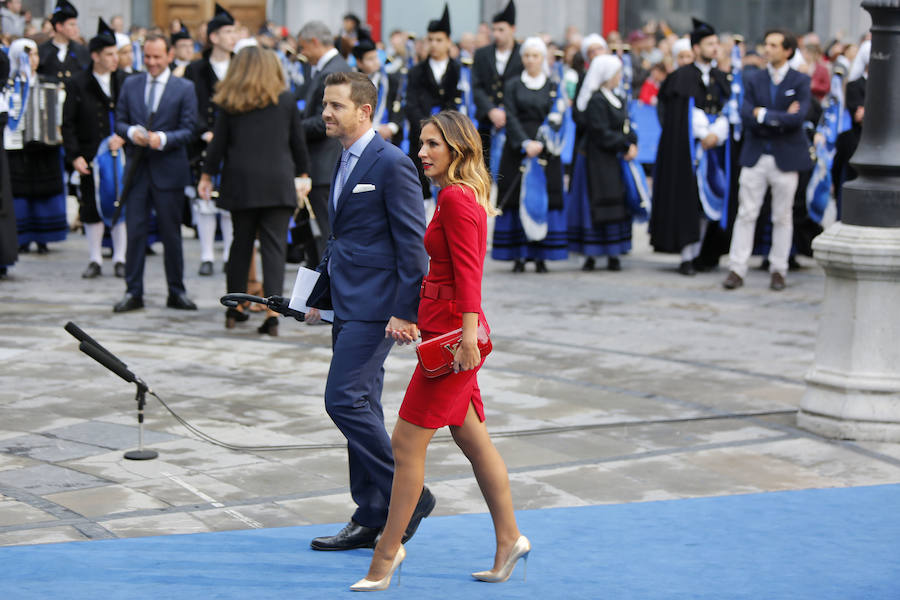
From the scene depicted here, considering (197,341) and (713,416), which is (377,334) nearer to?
(713,416)

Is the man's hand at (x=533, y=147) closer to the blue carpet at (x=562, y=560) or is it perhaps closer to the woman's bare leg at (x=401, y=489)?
the blue carpet at (x=562, y=560)

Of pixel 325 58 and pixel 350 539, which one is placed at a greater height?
pixel 325 58

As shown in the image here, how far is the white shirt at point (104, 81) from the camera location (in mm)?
11269

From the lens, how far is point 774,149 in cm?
1123

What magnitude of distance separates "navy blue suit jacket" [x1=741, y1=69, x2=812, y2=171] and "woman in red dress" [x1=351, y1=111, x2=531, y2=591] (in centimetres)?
708

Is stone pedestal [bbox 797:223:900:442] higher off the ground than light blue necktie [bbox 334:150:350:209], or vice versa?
light blue necktie [bbox 334:150:350:209]

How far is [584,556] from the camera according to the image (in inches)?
192

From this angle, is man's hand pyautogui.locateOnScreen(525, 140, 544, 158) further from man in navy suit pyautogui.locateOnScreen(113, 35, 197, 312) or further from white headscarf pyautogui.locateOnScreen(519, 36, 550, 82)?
man in navy suit pyautogui.locateOnScreen(113, 35, 197, 312)

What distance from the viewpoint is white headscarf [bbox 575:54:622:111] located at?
12.2 metres

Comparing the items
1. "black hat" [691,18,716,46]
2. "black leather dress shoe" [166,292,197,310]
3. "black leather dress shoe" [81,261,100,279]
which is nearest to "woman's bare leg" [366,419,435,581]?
"black leather dress shoe" [166,292,197,310]

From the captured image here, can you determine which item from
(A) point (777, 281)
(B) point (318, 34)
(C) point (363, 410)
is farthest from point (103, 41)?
(C) point (363, 410)

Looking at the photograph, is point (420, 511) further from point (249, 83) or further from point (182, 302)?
point (182, 302)

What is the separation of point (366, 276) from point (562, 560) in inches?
46.6

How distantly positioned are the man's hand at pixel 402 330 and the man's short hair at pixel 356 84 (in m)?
0.81
